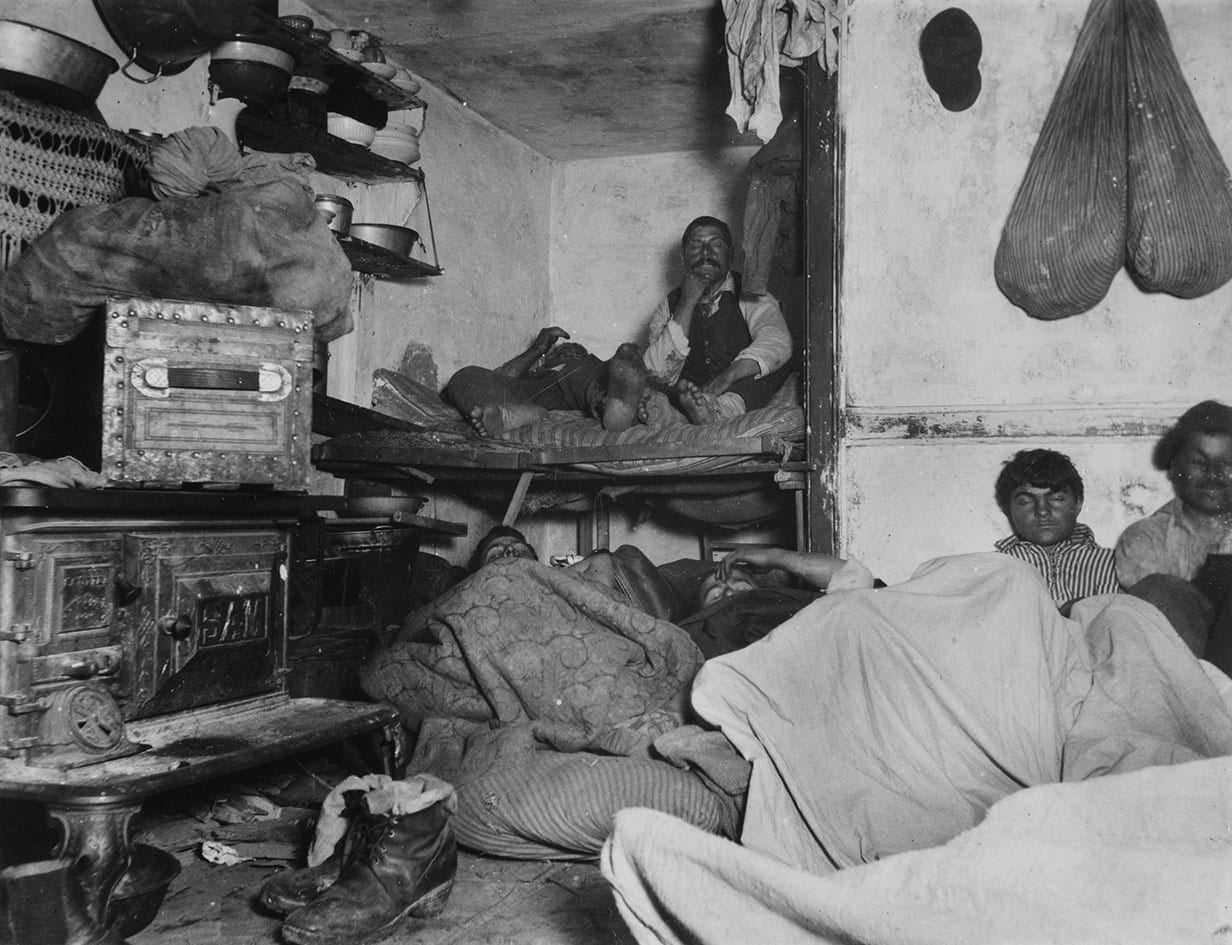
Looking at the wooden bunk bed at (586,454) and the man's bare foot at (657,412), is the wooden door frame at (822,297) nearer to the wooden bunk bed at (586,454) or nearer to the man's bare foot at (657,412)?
the wooden bunk bed at (586,454)

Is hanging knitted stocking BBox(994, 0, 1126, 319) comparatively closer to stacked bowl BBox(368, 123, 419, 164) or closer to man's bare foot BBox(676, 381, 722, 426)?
man's bare foot BBox(676, 381, 722, 426)

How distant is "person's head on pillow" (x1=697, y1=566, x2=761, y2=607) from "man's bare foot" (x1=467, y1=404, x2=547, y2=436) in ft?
5.23

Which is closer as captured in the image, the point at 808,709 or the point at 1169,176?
the point at 808,709

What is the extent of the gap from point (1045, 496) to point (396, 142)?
3467 millimetres

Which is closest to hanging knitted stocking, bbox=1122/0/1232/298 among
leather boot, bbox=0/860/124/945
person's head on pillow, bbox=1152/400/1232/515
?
person's head on pillow, bbox=1152/400/1232/515

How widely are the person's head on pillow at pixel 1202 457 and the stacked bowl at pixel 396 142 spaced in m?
3.76

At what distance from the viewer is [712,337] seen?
573 cm

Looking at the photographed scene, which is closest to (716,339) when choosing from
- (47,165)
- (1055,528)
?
(1055,528)

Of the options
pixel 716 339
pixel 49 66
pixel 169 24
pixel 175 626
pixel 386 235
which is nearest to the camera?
pixel 175 626

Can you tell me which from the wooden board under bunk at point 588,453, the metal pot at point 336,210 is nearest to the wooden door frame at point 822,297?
the wooden board under bunk at point 588,453

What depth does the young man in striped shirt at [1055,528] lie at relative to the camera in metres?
4.12

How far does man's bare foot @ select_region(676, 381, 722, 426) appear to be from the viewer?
4.94m

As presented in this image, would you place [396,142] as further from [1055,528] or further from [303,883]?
[303,883]

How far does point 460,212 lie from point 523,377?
1105 millimetres
